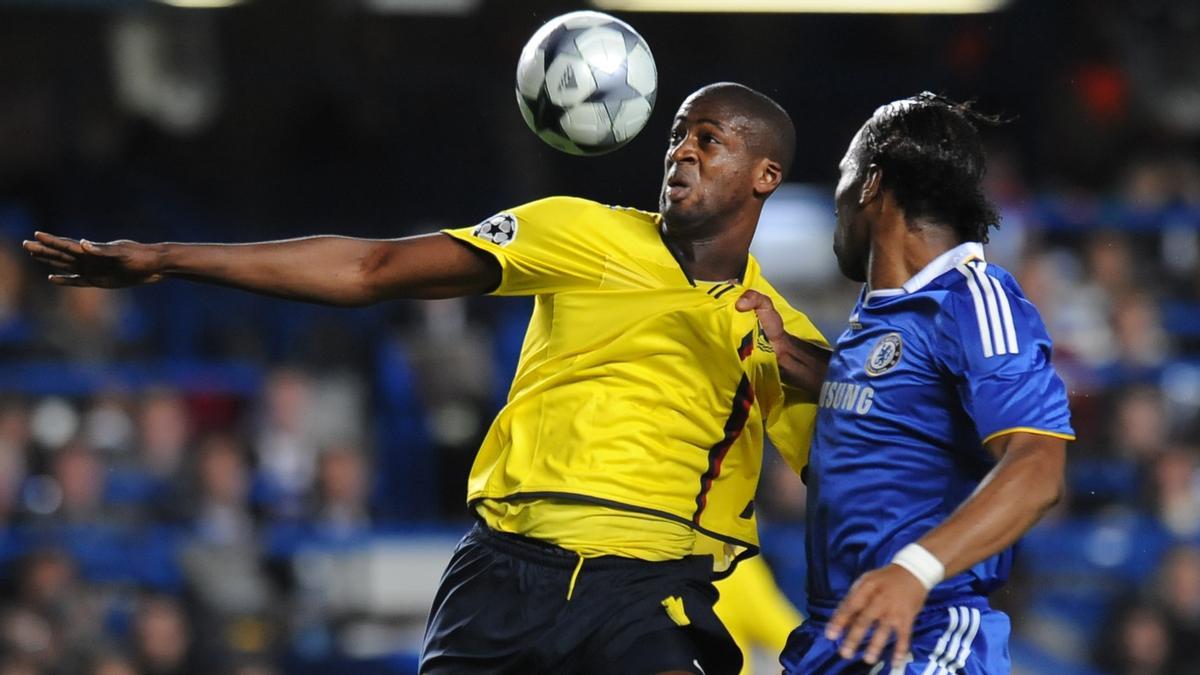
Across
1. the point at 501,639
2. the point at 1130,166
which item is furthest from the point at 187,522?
the point at 1130,166

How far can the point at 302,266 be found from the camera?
12.3 ft

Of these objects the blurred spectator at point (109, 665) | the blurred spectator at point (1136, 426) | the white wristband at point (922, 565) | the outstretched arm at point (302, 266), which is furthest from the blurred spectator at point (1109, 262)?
the white wristband at point (922, 565)

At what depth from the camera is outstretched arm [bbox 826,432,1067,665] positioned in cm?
304

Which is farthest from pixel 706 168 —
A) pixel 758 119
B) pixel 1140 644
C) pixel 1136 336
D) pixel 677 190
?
pixel 1136 336

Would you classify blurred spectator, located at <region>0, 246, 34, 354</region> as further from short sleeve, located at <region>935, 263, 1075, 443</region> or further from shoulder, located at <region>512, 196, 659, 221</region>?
short sleeve, located at <region>935, 263, 1075, 443</region>

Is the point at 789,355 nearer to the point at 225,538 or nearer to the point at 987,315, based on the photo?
the point at 987,315

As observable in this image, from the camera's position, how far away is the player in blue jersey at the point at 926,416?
3270 mm

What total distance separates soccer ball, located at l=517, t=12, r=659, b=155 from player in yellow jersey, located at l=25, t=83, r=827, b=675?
17 cm

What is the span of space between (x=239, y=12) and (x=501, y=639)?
1013 cm

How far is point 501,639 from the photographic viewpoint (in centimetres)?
396

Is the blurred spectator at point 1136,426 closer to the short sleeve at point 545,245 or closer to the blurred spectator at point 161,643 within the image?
the blurred spectator at point 161,643

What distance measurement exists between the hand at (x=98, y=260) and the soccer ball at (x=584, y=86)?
1.11m

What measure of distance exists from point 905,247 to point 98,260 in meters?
1.75

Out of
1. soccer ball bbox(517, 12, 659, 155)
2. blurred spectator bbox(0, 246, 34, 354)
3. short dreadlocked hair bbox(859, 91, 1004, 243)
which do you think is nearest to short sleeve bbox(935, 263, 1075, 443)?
short dreadlocked hair bbox(859, 91, 1004, 243)
